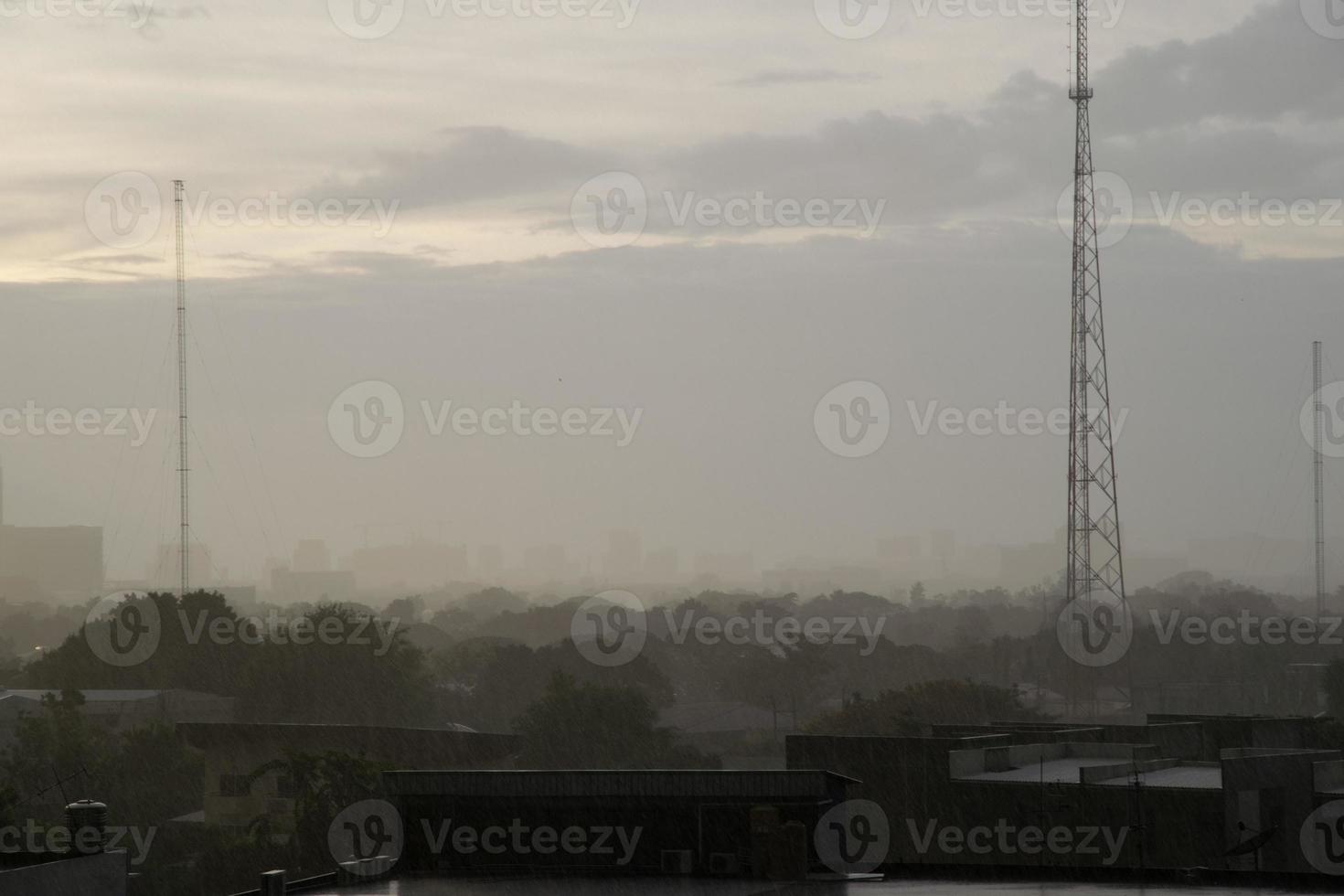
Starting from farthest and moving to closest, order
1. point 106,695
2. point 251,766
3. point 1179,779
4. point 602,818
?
point 106,695
point 251,766
point 1179,779
point 602,818

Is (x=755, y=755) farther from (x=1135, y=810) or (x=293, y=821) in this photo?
(x=1135, y=810)

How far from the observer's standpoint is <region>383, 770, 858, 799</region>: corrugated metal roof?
1777 centimetres

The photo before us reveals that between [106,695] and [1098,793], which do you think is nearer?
[1098,793]

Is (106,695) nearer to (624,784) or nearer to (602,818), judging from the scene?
(602,818)

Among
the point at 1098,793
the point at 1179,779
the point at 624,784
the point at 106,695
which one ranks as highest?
the point at 624,784

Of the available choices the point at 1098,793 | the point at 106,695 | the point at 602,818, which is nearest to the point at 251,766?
the point at 1098,793

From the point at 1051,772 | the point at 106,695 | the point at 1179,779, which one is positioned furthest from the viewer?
the point at 106,695

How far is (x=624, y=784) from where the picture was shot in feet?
58.8

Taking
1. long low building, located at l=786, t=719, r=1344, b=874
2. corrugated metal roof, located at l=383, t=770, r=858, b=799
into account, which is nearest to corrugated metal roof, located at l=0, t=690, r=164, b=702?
long low building, located at l=786, t=719, r=1344, b=874

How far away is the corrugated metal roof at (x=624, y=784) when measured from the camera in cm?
1777

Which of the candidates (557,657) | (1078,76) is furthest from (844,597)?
(1078,76)

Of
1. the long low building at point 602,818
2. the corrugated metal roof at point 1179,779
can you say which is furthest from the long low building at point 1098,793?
the long low building at point 602,818

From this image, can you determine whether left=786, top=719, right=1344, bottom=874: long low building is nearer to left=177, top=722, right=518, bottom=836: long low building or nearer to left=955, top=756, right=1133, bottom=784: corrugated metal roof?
left=955, top=756, right=1133, bottom=784: corrugated metal roof

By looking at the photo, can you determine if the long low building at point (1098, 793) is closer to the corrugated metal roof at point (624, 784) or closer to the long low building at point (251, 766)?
the corrugated metal roof at point (624, 784)
